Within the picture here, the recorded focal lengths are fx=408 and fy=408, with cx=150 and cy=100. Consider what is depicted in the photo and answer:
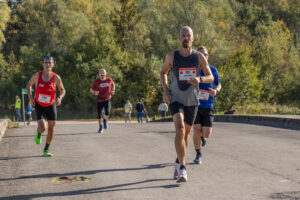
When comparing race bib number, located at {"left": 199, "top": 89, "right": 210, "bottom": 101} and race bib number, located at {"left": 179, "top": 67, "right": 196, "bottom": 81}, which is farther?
race bib number, located at {"left": 199, "top": 89, "right": 210, "bottom": 101}

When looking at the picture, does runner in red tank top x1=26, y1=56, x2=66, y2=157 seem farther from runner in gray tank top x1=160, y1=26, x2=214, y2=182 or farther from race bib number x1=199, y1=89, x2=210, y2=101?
runner in gray tank top x1=160, y1=26, x2=214, y2=182

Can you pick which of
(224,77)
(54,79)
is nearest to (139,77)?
(224,77)

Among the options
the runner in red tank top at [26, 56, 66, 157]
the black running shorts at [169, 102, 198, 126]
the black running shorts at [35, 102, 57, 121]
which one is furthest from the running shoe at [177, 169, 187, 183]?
the black running shorts at [35, 102, 57, 121]

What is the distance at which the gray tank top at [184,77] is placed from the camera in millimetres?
5676

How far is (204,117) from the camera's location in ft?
24.3

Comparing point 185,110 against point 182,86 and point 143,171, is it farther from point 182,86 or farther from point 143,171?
point 143,171

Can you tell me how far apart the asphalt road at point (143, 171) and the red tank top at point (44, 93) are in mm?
1085

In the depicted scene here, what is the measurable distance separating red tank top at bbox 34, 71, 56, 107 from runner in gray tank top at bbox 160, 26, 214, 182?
10.7 feet

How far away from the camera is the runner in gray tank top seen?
18.4ft

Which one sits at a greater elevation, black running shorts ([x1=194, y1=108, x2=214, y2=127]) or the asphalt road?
black running shorts ([x1=194, y1=108, x2=214, y2=127])

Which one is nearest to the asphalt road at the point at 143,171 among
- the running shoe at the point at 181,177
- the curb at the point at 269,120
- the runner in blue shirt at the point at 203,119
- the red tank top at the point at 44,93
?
the running shoe at the point at 181,177

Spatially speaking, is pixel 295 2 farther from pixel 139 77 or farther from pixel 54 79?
pixel 54 79

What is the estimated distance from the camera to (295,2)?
67125 millimetres

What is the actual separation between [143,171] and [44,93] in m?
2.91
